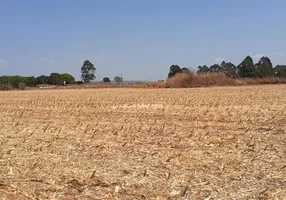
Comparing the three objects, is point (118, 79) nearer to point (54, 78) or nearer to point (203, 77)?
point (54, 78)

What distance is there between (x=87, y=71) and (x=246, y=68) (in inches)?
2026

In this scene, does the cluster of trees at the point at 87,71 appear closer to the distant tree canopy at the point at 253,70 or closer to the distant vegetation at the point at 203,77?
the distant vegetation at the point at 203,77

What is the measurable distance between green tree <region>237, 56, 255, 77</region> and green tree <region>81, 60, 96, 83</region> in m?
48.3

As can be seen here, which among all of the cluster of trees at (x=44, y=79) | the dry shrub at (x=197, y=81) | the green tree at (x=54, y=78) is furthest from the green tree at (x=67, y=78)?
the dry shrub at (x=197, y=81)

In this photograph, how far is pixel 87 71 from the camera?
383ft

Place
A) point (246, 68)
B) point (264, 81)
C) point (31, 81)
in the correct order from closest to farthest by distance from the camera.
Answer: point (264, 81) → point (246, 68) → point (31, 81)

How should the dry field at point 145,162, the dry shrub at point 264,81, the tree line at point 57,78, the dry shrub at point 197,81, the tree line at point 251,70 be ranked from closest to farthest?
the dry field at point 145,162, the dry shrub at point 197,81, the dry shrub at point 264,81, the tree line at point 251,70, the tree line at point 57,78

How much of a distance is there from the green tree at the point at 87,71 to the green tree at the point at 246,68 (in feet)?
158

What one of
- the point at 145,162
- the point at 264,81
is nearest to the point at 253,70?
the point at 264,81

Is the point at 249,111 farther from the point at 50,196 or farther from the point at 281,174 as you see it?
the point at 50,196

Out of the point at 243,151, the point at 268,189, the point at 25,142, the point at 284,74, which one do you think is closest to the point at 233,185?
the point at 268,189

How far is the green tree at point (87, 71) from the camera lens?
382ft

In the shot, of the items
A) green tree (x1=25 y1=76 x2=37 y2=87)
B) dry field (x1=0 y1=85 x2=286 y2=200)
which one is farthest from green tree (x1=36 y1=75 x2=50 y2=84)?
dry field (x1=0 y1=85 x2=286 y2=200)

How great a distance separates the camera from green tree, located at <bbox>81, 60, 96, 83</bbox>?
382 feet
